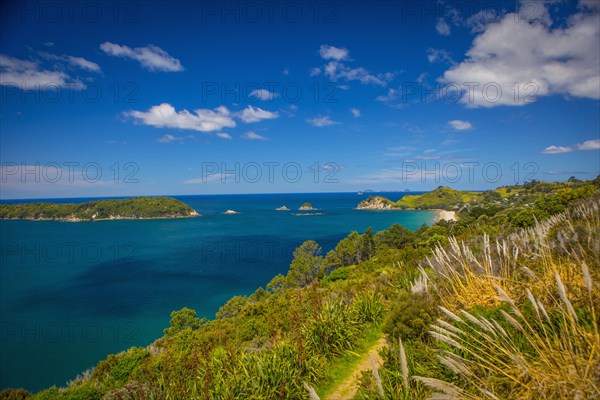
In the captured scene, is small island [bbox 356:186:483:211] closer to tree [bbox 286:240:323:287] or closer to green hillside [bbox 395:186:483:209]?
green hillside [bbox 395:186:483:209]

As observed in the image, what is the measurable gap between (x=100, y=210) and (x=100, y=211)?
3.48 ft

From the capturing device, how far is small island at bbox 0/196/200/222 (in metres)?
156

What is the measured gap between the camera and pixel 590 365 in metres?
2.30

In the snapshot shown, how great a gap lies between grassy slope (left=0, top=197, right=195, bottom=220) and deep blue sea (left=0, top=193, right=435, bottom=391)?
54.3 metres

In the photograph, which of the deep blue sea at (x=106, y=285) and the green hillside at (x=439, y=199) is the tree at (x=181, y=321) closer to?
the deep blue sea at (x=106, y=285)

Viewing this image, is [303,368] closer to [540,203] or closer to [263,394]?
[263,394]

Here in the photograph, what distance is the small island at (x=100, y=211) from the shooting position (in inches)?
6161

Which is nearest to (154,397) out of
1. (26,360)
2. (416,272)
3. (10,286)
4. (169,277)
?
(416,272)

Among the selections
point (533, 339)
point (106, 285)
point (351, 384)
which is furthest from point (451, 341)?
point (106, 285)

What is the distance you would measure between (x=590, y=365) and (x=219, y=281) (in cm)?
5395

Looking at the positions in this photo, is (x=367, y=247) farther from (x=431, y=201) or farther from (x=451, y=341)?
(x=431, y=201)

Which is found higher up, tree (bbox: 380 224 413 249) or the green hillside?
the green hillside

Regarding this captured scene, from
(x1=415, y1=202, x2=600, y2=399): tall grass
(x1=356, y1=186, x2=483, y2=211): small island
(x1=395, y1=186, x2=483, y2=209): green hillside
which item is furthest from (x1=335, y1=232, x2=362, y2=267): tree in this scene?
(x1=395, y1=186, x2=483, y2=209): green hillside

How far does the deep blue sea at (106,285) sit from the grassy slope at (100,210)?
54259 mm
